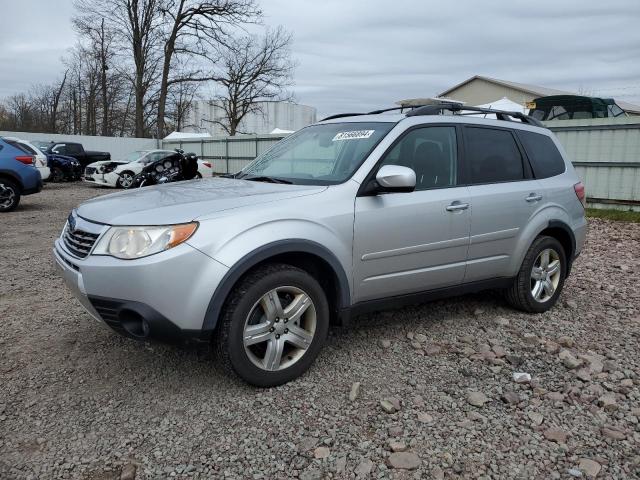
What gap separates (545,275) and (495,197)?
1043 millimetres

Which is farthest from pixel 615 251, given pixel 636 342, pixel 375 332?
pixel 375 332

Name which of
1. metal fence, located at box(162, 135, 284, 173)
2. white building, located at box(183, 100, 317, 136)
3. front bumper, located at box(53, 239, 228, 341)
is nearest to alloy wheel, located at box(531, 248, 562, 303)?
front bumper, located at box(53, 239, 228, 341)

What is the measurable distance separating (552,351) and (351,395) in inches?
65.4

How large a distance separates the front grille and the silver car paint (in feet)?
0.18

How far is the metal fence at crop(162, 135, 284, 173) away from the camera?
21.4 m

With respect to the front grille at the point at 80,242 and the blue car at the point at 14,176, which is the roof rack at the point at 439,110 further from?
the blue car at the point at 14,176

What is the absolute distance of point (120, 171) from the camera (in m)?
18.5

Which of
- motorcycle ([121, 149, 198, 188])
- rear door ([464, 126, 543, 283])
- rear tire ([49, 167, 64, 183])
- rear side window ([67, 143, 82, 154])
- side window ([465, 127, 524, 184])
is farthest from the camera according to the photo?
rear side window ([67, 143, 82, 154])

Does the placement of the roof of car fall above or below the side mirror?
above

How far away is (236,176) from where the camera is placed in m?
4.20

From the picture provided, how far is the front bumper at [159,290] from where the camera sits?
272 centimetres

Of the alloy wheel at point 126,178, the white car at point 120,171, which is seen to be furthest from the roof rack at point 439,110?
the alloy wheel at point 126,178

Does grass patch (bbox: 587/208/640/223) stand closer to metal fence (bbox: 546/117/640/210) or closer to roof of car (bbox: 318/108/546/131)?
metal fence (bbox: 546/117/640/210)

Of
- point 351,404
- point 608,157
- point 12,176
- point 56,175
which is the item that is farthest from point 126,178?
point 351,404
